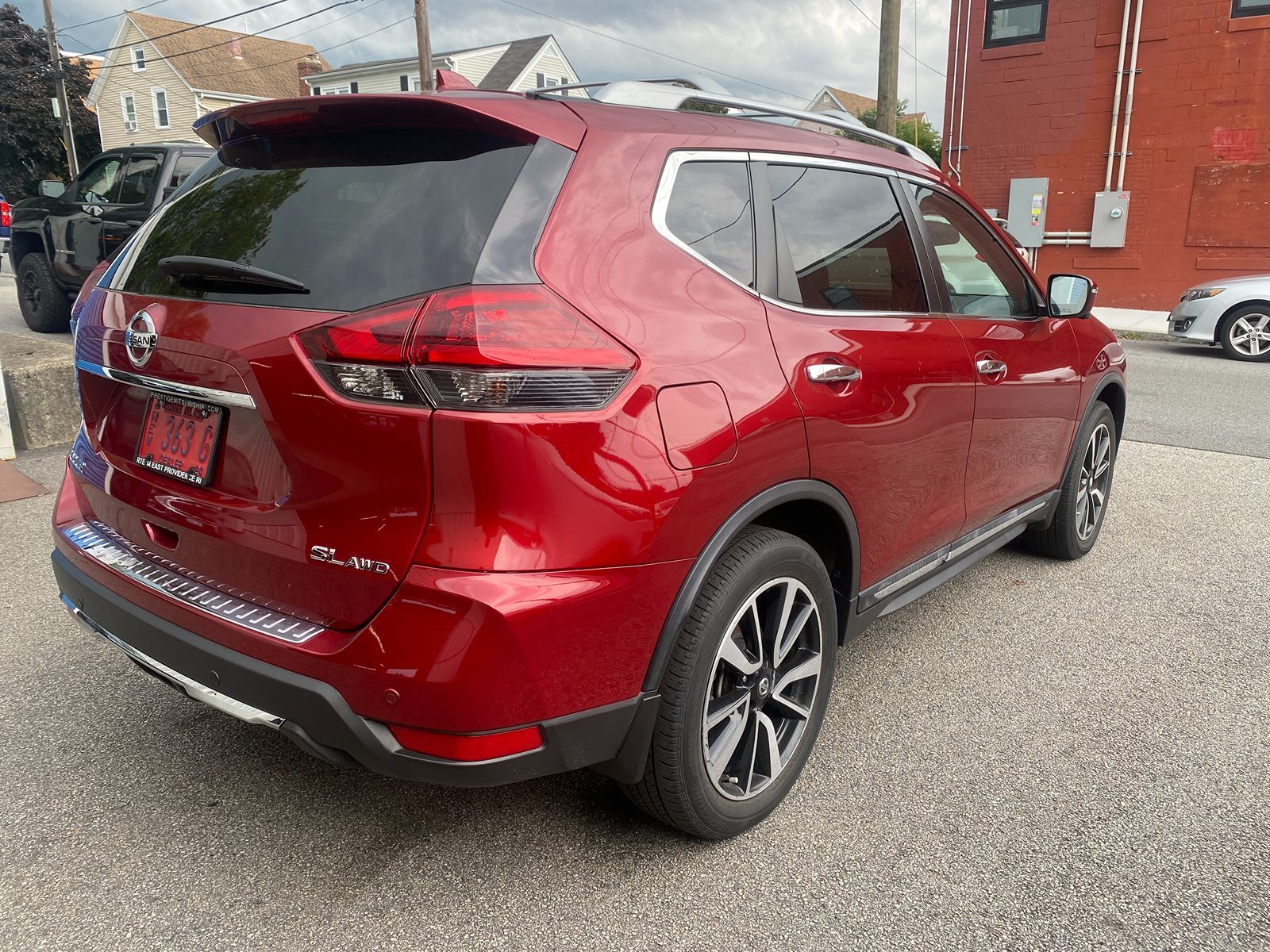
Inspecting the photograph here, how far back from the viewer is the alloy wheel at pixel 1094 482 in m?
4.45

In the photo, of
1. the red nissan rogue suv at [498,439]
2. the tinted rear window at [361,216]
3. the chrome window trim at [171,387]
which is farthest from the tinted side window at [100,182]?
the tinted rear window at [361,216]

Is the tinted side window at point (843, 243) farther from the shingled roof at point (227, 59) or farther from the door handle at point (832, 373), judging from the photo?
the shingled roof at point (227, 59)

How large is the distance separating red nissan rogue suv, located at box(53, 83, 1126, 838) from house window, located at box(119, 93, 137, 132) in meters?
51.3

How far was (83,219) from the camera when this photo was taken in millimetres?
8766

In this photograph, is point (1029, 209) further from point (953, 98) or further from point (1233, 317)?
point (1233, 317)

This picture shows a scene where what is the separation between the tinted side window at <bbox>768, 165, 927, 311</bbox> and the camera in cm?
256

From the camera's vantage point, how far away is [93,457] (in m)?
2.52

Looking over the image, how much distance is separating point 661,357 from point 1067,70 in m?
18.5

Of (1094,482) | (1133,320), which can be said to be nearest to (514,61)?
(1133,320)

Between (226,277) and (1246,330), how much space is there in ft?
41.7

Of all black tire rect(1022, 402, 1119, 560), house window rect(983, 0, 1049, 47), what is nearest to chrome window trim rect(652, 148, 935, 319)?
black tire rect(1022, 402, 1119, 560)

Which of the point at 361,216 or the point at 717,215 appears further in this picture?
the point at 717,215

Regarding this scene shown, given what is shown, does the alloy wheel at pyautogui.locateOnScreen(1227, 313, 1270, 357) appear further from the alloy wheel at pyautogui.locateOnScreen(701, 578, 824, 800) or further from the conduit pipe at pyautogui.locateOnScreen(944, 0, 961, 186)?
the alloy wheel at pyautogui.locateOnScreen(701, 578, 824, 800)

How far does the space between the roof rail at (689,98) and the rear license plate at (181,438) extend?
3.53 ft
